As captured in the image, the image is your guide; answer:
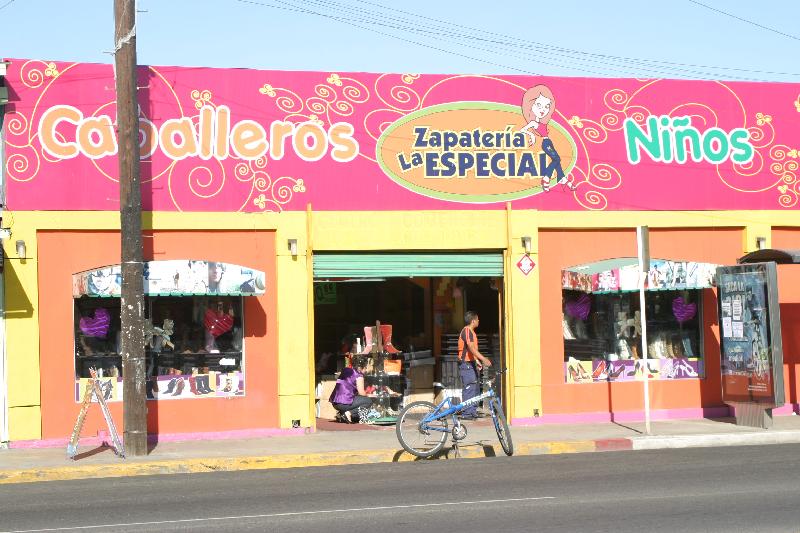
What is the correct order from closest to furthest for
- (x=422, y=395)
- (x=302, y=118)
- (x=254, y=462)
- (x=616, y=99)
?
(x=254, y=462)
(x=302, y=118)
(x=616, y=99)
(x=422, y=395)

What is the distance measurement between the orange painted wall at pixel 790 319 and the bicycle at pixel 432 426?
20.7 ft

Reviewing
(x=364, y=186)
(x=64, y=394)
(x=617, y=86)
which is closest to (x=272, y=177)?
(x=364, y=186)

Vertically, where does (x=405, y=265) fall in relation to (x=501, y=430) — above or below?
above

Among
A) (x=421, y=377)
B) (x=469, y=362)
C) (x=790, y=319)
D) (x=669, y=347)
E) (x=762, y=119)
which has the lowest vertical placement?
(x=421, y=377)

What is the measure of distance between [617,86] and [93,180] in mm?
8306

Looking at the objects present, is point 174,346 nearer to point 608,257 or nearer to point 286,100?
point 286,100

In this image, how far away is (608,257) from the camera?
19.1 meters

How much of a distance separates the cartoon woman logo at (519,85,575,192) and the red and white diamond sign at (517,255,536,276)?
122 cm

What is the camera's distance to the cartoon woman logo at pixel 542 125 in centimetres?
1889

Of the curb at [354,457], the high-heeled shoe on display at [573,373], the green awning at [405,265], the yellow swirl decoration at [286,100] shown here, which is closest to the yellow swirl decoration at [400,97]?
the yellow swirl decoration at [286,100]

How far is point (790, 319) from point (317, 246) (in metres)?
7.86

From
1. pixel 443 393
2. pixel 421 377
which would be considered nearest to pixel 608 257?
pixel 443 393

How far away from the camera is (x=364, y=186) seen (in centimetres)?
1820

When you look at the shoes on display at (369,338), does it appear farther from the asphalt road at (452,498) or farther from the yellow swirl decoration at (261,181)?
the asphalt road at (452,498)
